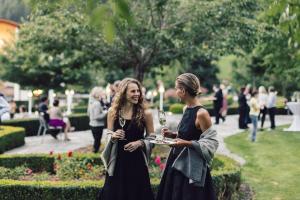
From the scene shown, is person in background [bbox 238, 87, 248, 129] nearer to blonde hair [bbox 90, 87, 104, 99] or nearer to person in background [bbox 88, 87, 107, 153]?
person in background [bbox 88, 87, 107, 153]

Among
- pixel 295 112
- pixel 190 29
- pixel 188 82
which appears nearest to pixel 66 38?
pixel 190 29

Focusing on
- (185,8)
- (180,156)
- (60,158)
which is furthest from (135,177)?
(185,8)

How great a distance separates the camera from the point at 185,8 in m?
13.0

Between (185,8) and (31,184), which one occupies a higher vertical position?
(185,8)

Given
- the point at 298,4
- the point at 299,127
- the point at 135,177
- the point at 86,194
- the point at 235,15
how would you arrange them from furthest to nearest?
1. the point at 299,127
2. the point at 235,15
3. the point at 86,194
4. the point at 135,177
5. the point at 298,4

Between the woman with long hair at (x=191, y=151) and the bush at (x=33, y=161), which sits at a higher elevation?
the woman with long hair at (x=191, y=151)

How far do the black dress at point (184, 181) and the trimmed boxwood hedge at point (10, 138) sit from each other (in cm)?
1032

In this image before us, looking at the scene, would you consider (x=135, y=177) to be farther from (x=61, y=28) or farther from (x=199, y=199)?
(x=61, y=28)

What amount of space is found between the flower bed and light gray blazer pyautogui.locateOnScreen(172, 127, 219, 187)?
2.30 metres

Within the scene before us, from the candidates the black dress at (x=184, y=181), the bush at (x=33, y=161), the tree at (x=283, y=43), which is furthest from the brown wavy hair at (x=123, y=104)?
the bush at (x=33, y=161)

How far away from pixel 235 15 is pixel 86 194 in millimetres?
7278

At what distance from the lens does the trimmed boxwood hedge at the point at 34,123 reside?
19.7 metres

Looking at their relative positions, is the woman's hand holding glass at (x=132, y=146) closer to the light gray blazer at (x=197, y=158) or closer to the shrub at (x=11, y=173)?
the light gray blazer at (x=197, y=158)

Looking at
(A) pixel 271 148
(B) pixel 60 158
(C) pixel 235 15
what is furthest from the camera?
(A) pixel 271 148
